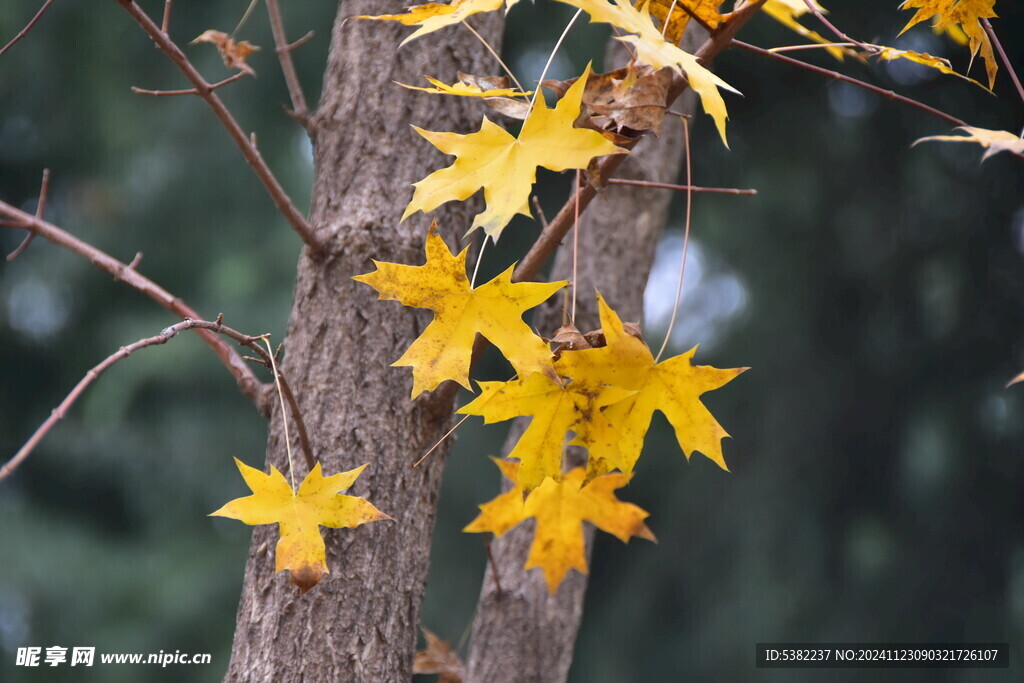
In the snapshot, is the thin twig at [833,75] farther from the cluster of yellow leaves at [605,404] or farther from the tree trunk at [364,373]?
the tree trunk at [364,373]

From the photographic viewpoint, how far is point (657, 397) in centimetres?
68

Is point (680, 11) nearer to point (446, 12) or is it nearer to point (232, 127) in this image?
point (446, 12)

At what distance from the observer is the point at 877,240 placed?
282 cm

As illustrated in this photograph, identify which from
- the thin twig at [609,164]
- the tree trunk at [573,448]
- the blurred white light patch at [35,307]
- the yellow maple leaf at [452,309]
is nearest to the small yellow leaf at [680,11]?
the thin twig at [609,164]

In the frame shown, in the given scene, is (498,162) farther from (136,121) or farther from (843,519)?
(136,121)

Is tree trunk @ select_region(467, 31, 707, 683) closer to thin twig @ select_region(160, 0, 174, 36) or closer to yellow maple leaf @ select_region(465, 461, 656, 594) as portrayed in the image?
yellow maple leaf @ select_region(465, 461, 656, 594)

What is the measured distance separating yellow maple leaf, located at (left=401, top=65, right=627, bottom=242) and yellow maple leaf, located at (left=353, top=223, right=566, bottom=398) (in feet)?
0.13

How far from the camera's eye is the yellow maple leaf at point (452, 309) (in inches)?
25.2

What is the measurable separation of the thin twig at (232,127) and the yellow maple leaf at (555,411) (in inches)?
11.6

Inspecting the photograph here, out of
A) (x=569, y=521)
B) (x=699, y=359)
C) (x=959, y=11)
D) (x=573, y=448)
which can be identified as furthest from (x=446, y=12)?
(x=699, y=359)

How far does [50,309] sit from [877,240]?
292 cm

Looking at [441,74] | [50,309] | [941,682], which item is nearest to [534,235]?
[441,74]

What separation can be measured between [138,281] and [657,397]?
0.54 m

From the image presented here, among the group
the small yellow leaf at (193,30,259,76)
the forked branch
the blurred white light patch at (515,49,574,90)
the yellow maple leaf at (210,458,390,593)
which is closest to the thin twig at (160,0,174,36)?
the small yellow leaf at (193,30,259,76)
